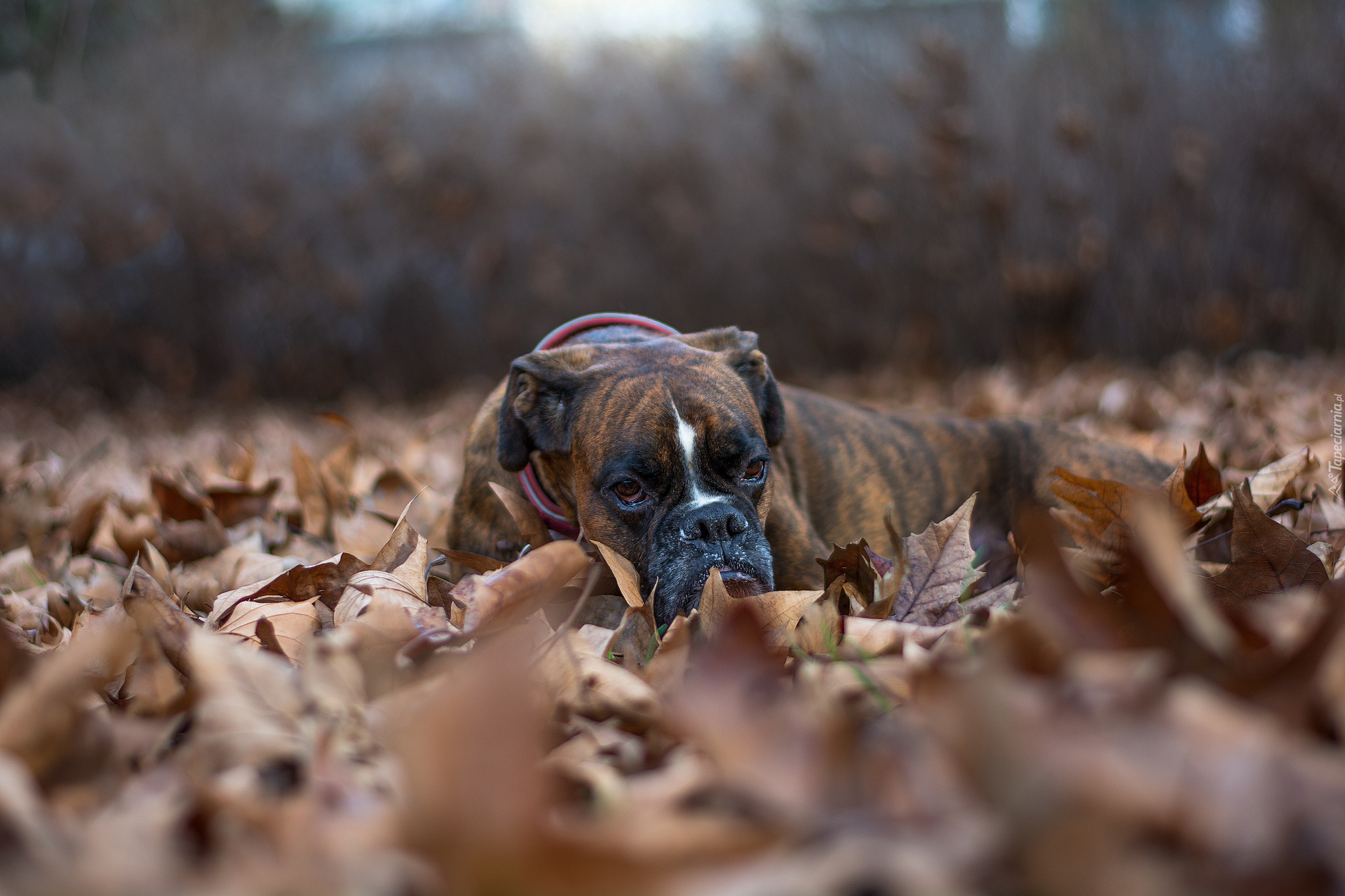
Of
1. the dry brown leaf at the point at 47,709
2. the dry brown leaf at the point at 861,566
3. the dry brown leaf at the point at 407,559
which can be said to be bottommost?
the dry brown leaf at the point at 861,566

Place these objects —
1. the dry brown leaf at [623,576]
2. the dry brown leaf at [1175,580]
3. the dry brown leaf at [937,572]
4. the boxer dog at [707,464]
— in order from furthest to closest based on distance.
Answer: the boxer dog at [707,464], the dry brown leaf at [623,576], the dry brown leaf at [937,572], the dry brown leaf at [1175,580]

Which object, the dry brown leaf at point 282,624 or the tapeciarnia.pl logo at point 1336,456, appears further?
the tapeciarnia.pl logo at point 1336,456

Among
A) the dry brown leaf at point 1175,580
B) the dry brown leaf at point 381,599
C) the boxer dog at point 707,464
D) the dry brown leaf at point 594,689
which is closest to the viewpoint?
the dry brown leaf at point 1175,580

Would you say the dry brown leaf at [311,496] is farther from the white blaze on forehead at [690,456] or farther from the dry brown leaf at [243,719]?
the dry brown leaf at [243,719]

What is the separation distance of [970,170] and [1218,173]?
6.18ft

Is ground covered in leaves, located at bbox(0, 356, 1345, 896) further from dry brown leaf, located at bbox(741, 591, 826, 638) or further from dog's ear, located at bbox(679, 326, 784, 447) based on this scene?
dog's ear, located at bbox(679, 326, 784, 447)

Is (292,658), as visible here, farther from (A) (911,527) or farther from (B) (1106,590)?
(A) (911,527)

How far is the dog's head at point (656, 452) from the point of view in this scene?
2.60 m

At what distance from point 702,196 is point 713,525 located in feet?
22.9

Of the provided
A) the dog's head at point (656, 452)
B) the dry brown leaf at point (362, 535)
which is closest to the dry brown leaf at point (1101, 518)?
the dog's head at point (656, 452)

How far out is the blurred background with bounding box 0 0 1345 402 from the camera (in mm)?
7863

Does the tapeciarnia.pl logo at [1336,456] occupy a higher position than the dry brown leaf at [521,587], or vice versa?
the dry brown leaf at [521,587]

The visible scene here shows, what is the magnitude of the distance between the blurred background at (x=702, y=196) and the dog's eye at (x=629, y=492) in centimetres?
596

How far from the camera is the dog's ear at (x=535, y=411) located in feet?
9.23
